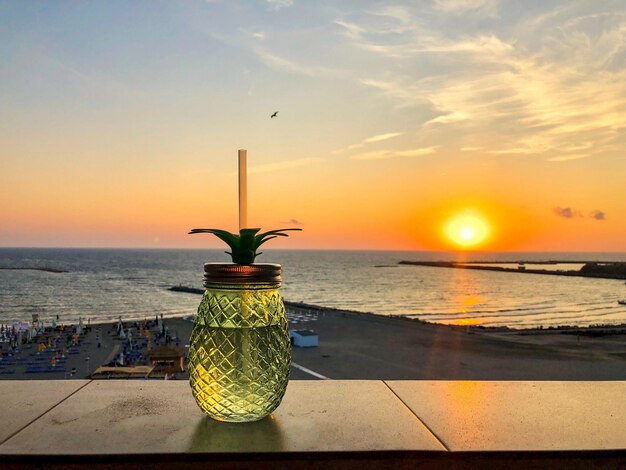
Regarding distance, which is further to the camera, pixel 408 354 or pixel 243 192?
pixel 408 354

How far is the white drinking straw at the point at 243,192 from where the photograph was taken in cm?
146

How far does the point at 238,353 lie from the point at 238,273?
179 millimetres

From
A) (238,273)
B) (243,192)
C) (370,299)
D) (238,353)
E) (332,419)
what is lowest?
(370,299)

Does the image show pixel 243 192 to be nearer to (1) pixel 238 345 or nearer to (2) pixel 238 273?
(2) pixel 238 273

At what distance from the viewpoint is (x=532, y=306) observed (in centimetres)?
5856

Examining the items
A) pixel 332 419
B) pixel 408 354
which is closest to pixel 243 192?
pixel 332 419

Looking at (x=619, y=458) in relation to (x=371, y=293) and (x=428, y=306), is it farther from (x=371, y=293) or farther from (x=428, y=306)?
(x=371, y=293)

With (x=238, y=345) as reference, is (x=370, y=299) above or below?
below

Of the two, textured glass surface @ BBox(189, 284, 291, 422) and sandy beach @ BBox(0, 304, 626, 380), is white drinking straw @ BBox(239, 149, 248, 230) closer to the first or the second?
textured glass surface @ BBox(189, 284, 291, 422)

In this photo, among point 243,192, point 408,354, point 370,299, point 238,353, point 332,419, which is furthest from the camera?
point 370,299

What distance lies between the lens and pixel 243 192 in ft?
4.79

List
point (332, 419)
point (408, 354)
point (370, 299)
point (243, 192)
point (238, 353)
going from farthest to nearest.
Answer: point (370, 299)
point (408, 354)
point (243, 192)
point (332, 419)
point (238, 353)

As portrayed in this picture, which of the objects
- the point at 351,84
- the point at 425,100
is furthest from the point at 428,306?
the point at 351,84

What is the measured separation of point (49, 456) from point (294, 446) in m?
0.49
